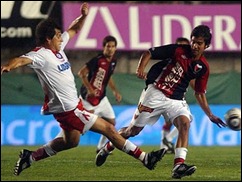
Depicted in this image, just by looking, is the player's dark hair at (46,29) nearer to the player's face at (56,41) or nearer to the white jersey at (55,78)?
the player's face at (56,41)

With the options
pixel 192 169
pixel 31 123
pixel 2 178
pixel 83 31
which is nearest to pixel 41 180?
pixel 2 178

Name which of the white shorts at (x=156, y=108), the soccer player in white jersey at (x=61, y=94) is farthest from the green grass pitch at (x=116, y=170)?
the soccer player in white jersey at (x=61, y=94)

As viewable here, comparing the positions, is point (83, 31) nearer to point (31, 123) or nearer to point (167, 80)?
point (31, 123)

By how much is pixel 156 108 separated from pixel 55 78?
1894 mm

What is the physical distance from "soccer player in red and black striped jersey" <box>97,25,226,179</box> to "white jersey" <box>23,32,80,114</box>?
820 millimetres

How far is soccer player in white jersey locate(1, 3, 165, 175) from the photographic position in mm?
10445

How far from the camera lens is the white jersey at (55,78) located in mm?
10562

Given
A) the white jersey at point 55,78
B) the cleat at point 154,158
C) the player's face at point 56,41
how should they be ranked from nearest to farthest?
the player's face at point 56,41 < the white jersey at point 55,78 < the cleat at point 154,158

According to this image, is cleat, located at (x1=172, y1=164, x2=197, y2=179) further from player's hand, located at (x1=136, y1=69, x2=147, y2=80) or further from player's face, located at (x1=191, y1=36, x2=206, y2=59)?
player's face, located at (x1=191, y1=36, x2=206, y2=59)

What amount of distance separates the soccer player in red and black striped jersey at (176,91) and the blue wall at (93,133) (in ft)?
39.4

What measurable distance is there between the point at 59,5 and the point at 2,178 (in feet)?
42.5

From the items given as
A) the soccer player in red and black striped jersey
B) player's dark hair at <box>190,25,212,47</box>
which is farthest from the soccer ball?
player's dark hair at <box>190,25,212,47</box>

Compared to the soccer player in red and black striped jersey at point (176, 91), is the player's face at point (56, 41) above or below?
above

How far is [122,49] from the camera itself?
27344 mm
